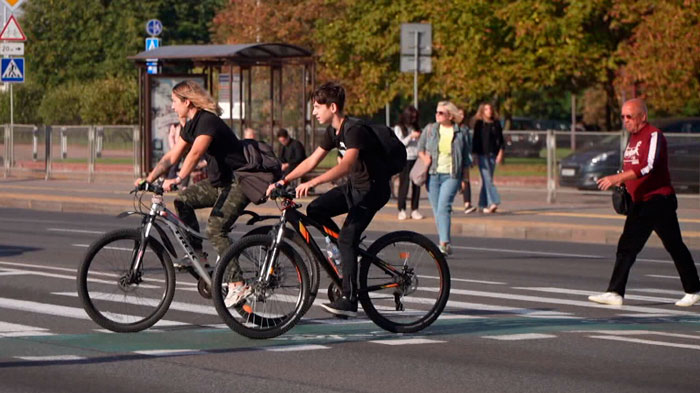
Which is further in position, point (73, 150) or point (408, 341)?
point (73, 150)

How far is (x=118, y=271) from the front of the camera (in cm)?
965

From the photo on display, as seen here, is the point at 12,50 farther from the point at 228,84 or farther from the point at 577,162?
the point at 577,162

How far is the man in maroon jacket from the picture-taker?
1175cm

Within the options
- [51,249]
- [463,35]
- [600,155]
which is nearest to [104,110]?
[463,35]

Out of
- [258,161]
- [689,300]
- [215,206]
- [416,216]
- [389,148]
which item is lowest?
[416,216]

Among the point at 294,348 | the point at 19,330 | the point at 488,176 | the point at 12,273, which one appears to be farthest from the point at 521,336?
the point at 488,176

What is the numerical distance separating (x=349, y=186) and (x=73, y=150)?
85.0ft

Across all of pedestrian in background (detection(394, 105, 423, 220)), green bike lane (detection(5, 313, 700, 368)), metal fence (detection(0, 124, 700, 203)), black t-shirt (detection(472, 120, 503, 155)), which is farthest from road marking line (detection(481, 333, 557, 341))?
metal fence (detection(0, 124, 700, 203))

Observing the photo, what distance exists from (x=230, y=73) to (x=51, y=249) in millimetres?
12472

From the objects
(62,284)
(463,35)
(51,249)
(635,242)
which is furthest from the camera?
(463,35)

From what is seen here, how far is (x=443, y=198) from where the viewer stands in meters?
16.1

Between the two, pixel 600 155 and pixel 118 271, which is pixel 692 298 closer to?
pixel 118 271

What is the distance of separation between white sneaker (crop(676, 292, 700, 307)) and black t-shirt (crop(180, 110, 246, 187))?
3922mm

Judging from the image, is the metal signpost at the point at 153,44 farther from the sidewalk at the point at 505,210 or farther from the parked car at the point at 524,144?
the parked car at the point at 524,144
